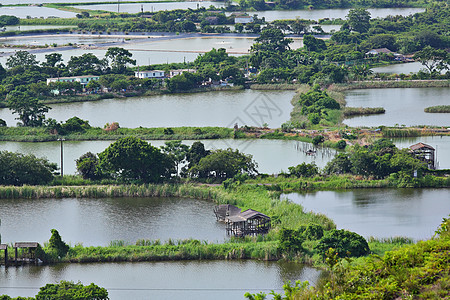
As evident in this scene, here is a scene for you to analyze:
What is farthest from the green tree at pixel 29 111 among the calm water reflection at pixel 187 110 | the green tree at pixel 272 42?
the green tree at pixel 272 42

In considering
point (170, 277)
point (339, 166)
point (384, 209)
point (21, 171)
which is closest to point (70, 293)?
point (170, 277)

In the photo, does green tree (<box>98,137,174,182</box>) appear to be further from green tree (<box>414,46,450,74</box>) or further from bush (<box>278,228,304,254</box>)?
green tree (<box>414,46,450,74</box>)

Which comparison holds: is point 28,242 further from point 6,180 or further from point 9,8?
point 9,8

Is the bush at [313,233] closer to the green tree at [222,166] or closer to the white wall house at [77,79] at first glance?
the green tree at [222,166]

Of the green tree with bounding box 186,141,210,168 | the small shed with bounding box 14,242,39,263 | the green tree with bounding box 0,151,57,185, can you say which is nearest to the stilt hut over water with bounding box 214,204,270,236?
the green tree with bounding box 186,141,210,168

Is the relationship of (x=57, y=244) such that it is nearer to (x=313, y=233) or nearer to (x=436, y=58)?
(x=313, y=233)

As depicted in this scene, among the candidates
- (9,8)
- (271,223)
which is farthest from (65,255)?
(9,8)
